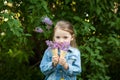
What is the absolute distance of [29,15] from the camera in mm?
5957

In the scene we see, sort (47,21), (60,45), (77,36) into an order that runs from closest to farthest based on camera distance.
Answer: (60,45) → (47,21) → (77,36)

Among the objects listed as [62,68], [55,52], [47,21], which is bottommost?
[62,68]

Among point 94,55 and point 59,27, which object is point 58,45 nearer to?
point 59,27

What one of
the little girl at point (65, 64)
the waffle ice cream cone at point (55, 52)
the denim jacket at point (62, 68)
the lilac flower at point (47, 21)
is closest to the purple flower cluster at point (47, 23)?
the lilac flower at point (47, 21)

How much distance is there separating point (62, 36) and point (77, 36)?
5.79 ft

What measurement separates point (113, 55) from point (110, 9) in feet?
2.14

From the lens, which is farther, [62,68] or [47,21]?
[47,21]

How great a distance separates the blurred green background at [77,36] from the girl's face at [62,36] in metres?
1.02

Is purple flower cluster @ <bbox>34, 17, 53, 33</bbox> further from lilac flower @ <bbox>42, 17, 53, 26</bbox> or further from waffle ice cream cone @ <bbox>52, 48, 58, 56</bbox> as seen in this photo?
waffle ice cream cone @ <bbox>52, 48, 58, 56</bbox>

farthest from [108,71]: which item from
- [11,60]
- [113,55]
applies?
[11,60]

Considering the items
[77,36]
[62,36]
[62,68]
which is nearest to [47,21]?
[77,36]

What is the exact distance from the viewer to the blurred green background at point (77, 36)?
5934mm

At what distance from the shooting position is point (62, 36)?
4527mm

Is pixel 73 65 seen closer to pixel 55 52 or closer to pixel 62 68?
pixel 62 68
